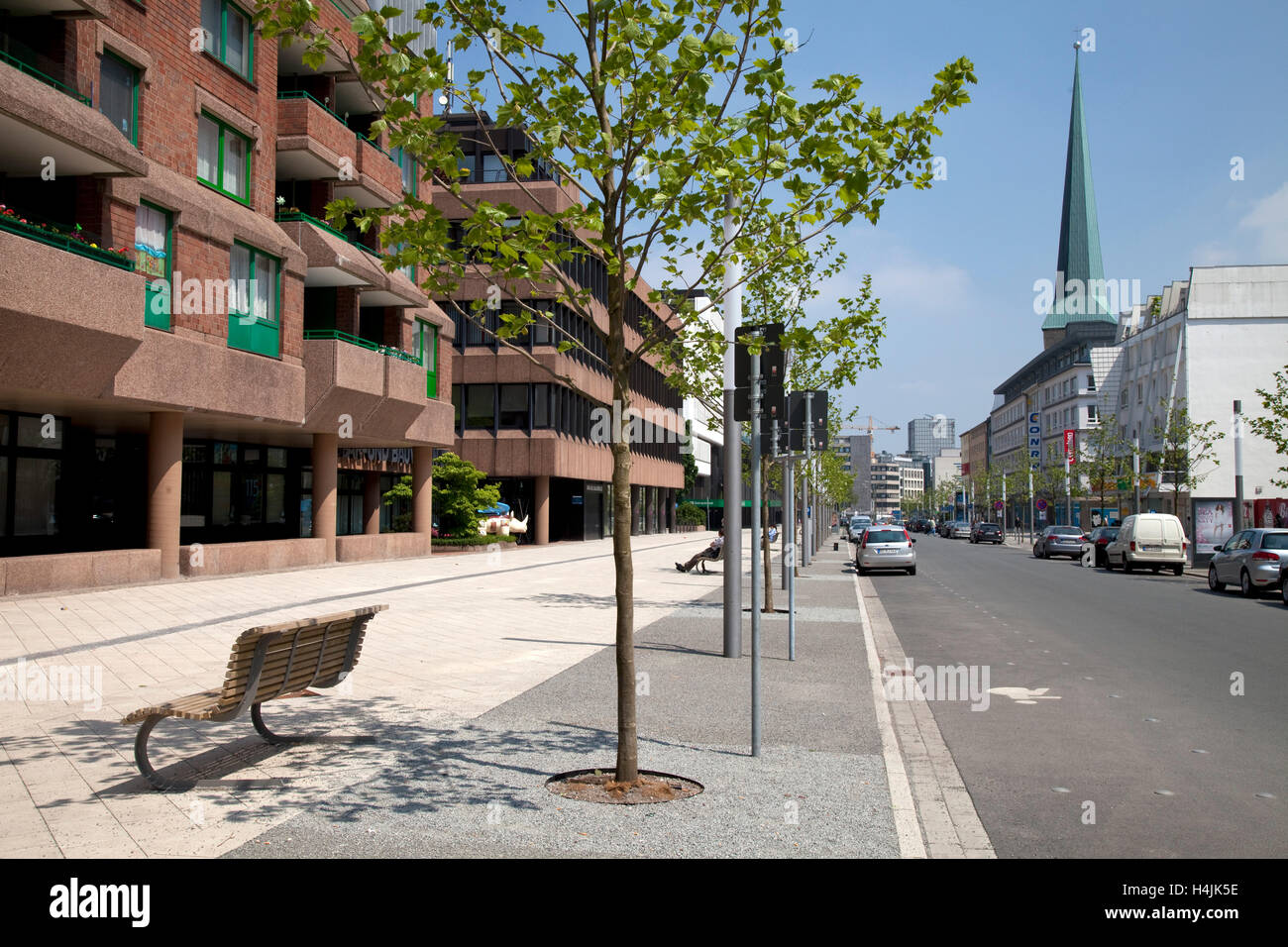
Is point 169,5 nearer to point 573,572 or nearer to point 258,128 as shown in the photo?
point 258,128

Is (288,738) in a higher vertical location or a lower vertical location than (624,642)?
lower

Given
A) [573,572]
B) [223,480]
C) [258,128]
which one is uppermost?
[258,128]

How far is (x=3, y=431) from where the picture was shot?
20047mm

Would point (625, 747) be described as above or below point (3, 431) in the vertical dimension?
below

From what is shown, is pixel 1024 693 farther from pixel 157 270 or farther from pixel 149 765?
pixel 157 270

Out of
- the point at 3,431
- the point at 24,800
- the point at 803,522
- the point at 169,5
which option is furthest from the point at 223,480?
the point at 24,800

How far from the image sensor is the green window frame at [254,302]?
2250cm

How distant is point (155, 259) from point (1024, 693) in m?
17.7

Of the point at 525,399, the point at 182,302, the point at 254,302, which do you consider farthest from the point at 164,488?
the point at 525,399

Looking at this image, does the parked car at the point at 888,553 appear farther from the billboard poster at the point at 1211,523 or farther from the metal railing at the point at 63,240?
the billboard poster at the point at 1211,523

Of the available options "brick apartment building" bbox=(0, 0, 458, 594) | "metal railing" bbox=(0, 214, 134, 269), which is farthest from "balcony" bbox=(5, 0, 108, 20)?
"metal railing" bbox=(0, 214, 134, 269)

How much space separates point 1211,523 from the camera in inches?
1853
